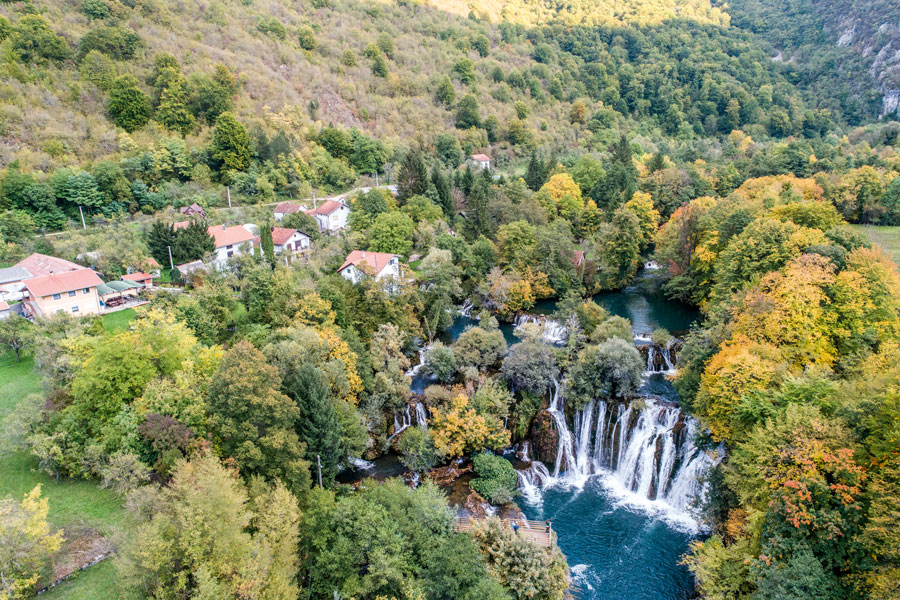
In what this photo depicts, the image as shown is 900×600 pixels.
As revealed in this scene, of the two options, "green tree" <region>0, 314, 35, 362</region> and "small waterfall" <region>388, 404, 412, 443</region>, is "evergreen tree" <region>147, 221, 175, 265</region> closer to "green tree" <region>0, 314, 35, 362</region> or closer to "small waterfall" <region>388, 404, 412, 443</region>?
"green tree" <region>0, 314, 35, 362</region>

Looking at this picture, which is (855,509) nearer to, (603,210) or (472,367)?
(472,367)

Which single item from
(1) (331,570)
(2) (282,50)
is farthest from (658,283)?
(2) (282,50)

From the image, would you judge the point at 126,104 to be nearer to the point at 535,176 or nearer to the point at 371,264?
the point at 371,264

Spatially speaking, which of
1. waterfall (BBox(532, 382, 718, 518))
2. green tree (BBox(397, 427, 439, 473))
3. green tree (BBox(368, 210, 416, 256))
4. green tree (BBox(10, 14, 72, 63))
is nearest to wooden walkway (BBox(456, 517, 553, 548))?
waterfall (BBox(532, 382, 718, 518))

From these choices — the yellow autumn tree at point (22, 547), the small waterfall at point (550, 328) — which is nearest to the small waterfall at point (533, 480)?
the small waterfall at point (550, 328)

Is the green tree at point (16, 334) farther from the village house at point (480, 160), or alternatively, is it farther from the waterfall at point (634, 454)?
the village house at point (480, 160)
